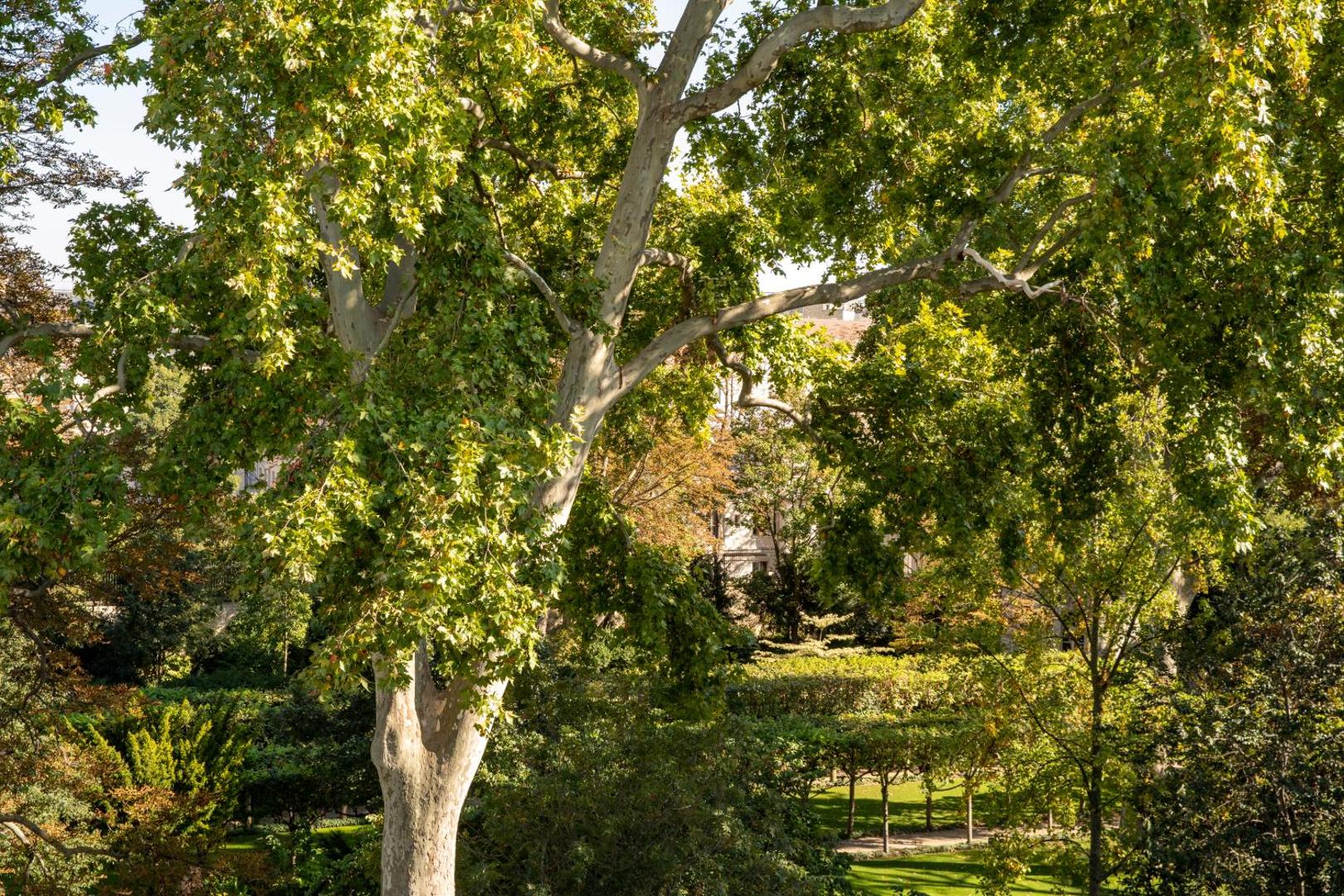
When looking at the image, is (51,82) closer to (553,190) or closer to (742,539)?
(553,190)

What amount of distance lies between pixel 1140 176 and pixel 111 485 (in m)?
6.81

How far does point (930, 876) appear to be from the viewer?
540 inches

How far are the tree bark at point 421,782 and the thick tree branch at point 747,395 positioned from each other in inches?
145

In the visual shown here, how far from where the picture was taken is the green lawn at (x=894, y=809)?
54.9 feet

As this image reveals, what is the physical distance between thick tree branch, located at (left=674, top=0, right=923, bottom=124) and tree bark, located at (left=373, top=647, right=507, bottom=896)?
467 cm

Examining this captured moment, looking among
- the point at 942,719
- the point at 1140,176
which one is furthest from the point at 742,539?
the point at 1140,176

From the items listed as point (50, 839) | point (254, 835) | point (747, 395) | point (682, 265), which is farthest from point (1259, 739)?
point (254, 835)

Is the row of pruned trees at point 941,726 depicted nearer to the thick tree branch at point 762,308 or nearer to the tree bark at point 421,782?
the thick tree branch at point 762,308

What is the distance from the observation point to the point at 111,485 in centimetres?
613

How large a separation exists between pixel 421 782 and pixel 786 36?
6219mm

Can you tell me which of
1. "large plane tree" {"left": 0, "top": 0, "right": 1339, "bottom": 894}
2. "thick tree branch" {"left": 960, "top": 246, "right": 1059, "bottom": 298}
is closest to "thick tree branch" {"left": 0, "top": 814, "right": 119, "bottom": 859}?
"large plane tree" {"left": 0, "top": 0, "right": 1339, "bottom": 894}

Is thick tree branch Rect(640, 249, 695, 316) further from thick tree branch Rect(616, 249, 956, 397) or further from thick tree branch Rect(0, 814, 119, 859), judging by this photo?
thick tree branch Rect(0, 814, 119, 859)

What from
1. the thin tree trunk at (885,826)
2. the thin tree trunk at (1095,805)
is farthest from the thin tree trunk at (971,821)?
Result: the thin tree trunk at (1095,805)

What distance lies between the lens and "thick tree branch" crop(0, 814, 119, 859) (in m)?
9.16
